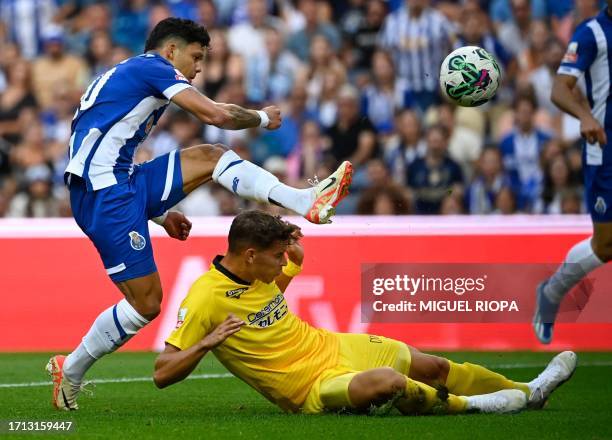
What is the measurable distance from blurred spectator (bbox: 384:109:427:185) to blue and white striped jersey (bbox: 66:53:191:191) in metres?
7.01

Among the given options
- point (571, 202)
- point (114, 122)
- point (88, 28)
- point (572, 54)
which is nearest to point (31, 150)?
point (88, 28)

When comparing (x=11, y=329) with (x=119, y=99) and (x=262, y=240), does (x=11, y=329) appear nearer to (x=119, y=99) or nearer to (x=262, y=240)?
(x=119, y=99)

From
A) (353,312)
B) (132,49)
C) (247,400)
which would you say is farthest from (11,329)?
(132,49)

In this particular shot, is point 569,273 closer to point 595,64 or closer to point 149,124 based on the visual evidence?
point 595,64

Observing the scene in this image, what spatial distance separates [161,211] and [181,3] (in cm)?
965

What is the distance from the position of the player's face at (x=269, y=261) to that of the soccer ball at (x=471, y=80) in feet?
7.36

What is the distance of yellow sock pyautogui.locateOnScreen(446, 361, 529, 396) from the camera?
762 centimetres

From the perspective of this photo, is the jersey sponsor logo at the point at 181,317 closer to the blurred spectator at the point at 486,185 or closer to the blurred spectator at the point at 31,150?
the blurred spectator at the point at 486,185

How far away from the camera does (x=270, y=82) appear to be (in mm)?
16438

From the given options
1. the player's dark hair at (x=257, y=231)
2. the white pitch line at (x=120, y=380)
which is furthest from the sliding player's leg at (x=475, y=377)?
the white pitch line at (x=120, y=380)

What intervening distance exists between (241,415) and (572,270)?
10.9 feet

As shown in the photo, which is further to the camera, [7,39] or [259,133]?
[7,39]

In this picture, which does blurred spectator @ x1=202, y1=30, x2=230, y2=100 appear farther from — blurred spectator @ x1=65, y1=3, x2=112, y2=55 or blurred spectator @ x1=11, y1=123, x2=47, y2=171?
blurred spectator @ x1=11, y1=123, x2=47, y2=171

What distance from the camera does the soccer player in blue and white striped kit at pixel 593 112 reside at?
9188mm
